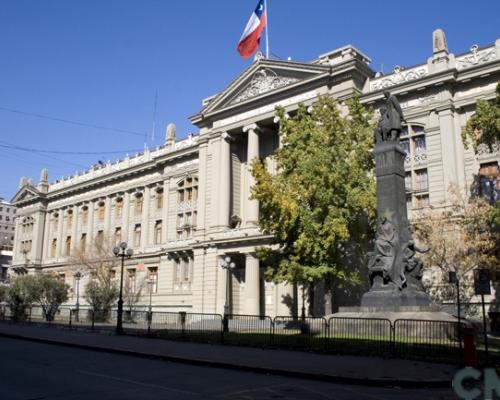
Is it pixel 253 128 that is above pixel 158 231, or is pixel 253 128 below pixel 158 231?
above

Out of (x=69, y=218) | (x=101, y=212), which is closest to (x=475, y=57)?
(x=101, y=212)

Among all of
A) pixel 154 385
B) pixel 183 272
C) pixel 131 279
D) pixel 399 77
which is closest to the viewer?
pixel 154 385

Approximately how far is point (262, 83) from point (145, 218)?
22.6m

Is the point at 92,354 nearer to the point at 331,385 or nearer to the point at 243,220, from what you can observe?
the point at 331,385

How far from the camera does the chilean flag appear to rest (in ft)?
133

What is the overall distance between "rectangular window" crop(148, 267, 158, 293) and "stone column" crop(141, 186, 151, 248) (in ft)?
9.59

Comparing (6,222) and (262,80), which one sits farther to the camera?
(6,222)

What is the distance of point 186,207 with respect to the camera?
176 ft

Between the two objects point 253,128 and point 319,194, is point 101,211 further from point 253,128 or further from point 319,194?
point 319,194

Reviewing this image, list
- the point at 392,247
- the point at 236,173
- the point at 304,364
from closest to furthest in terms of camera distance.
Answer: the point at 304,364 < the point at 392,247 < the point at 236,173

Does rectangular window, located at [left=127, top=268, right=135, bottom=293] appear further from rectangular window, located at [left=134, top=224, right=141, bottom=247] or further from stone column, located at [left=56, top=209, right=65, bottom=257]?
stone column, located at [left=56, top=209, right=65, bottom=257]

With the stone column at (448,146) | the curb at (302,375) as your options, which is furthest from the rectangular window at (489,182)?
the curb at (302,375)

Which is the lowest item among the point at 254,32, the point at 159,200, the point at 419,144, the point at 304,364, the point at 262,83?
the point at 304,364

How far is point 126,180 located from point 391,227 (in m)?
45.3
